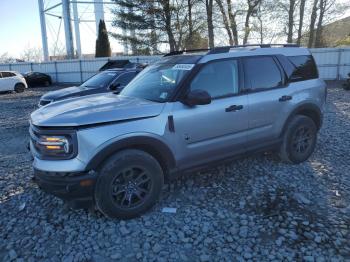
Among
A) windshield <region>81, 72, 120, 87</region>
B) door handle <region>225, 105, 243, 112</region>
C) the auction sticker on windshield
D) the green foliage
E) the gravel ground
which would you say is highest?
Result: the green foliage

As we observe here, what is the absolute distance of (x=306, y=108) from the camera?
5.53 metres

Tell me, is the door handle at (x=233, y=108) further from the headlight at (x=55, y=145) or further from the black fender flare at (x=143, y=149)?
the headlight at (x=55, y=145)

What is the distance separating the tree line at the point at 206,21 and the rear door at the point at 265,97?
19.9m

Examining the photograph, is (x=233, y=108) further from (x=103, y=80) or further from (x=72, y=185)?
(x=103, y=80)

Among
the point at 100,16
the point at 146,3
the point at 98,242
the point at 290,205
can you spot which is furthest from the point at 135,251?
the point at 100,16

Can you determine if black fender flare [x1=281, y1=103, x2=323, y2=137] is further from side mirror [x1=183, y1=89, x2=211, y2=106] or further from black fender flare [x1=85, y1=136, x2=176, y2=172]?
black fender flare [x1=85, y1=136, x2=176, y2=172]

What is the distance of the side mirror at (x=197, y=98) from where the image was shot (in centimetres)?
407

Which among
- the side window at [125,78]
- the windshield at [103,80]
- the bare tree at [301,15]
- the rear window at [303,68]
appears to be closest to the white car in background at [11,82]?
the windshield at [103,80]

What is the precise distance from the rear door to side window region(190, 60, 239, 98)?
215mm

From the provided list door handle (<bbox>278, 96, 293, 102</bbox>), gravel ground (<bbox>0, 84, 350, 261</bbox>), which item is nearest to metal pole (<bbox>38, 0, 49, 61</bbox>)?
gravel ground (<bbox>0, 84, 350, 261</bbox>)

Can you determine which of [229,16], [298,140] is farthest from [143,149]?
[229,16]

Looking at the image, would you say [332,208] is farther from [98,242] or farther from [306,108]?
[98,242]

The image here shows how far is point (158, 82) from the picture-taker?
4664mm

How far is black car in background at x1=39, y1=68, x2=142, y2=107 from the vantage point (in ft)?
32.0
